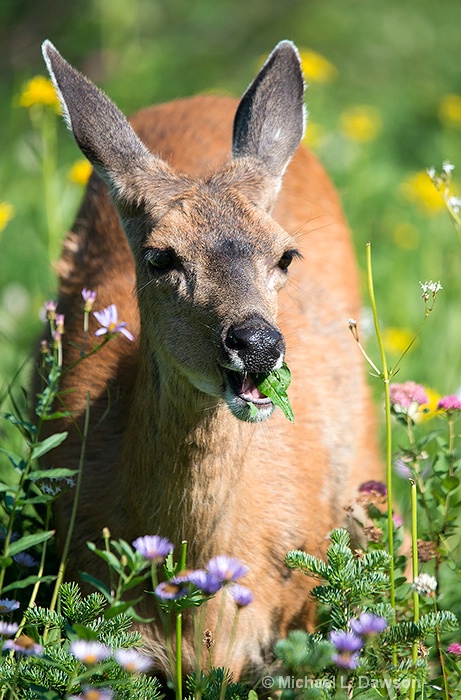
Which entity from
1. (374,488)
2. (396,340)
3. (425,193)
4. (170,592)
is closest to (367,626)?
(170,592)

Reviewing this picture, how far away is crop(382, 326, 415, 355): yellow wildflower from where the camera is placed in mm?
5953

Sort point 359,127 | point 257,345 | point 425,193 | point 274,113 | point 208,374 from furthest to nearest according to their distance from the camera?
point 359,127
point 425,193
point 274,113
point 208,374
point 257,345

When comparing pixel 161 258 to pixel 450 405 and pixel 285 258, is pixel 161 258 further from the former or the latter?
pixel 450 405

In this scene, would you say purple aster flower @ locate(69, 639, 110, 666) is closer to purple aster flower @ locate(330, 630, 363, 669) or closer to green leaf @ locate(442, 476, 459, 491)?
purple aster flower @ locate(330, 630, 363, 669)

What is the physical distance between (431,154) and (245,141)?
15.4 ft

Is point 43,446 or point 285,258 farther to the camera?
point 285,258

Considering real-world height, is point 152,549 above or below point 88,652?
above

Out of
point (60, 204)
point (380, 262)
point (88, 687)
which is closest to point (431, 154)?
point (380, 262)

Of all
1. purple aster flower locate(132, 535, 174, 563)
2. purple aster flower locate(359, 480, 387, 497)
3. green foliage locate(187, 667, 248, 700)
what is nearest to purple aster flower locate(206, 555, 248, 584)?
purple aster flower locate(132, 535, 174, 563)

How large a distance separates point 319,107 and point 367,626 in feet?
22.7

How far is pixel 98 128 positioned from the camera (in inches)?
159

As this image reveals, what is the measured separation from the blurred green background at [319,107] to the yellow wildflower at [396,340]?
0.04 ft

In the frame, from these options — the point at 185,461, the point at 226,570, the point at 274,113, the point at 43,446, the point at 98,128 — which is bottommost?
the point at 226,570

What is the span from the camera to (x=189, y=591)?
9.43 ft
